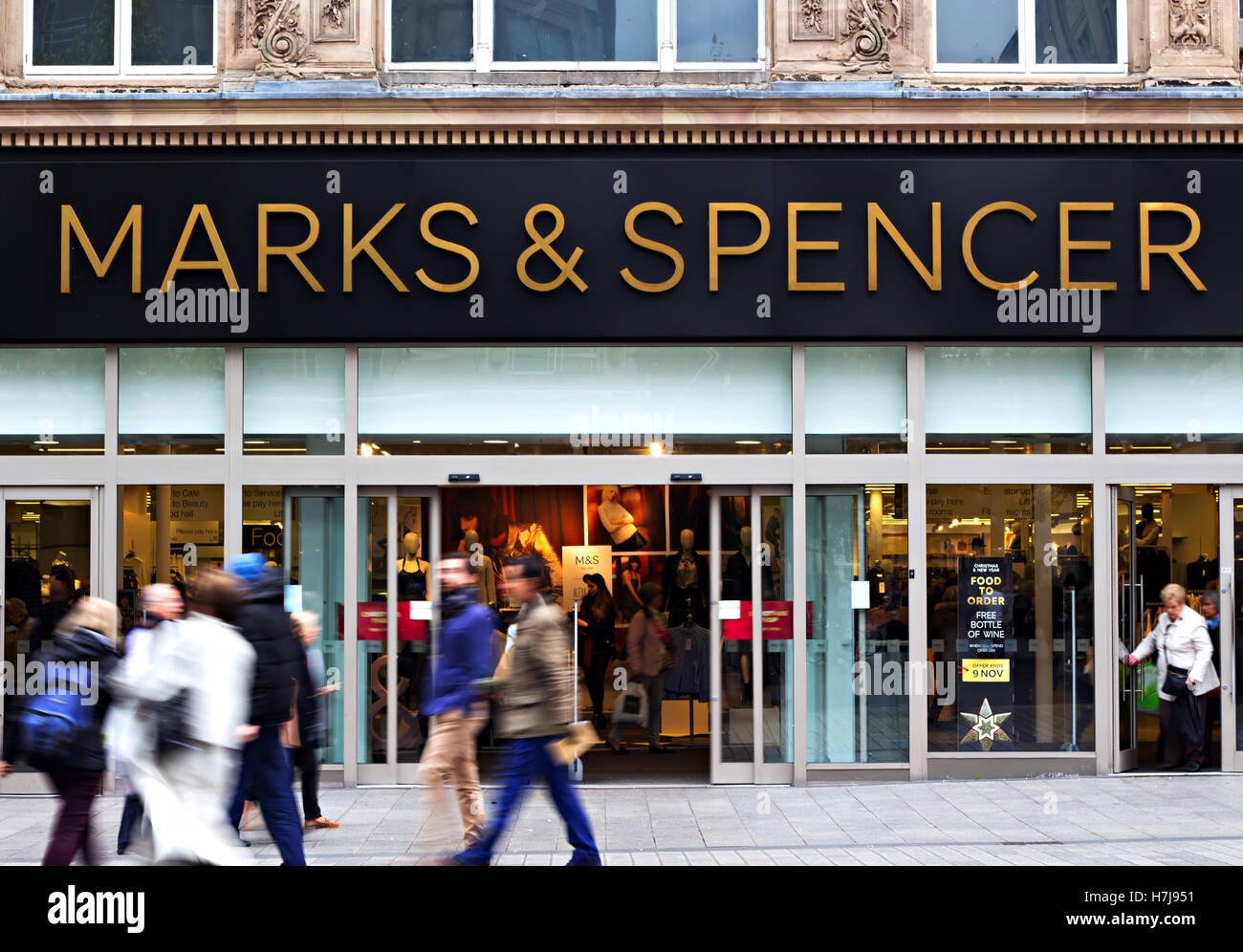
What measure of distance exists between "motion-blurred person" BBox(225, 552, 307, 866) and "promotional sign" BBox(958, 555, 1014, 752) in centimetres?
679

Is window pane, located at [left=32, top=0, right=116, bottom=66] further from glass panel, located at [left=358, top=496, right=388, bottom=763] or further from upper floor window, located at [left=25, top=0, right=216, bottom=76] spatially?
glass panel, located at [left=358, top=496, right=388, bottom=763]

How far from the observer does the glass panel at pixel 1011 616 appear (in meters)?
11.2

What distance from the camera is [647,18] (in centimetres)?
1141

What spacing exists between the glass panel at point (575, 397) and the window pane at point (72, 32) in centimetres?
397

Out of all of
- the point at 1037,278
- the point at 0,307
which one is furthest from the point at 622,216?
the point at 0,307

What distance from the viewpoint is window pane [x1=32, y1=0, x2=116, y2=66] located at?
1143 cm

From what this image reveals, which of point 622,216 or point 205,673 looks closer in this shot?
point 205,673

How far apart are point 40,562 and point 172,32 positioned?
525 cm

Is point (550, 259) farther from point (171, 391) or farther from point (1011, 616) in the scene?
point (1011, 616)

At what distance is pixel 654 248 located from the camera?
11.0 m

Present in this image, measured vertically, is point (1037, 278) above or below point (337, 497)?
above

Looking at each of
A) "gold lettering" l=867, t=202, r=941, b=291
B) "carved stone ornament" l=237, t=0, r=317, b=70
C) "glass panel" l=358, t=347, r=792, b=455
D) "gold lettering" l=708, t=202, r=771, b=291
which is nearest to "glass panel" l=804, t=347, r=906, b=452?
"glass panel" l=358, t=347, r=792, b=455

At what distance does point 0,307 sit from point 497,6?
548 cm

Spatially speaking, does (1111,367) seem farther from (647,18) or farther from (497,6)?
(497,6)
